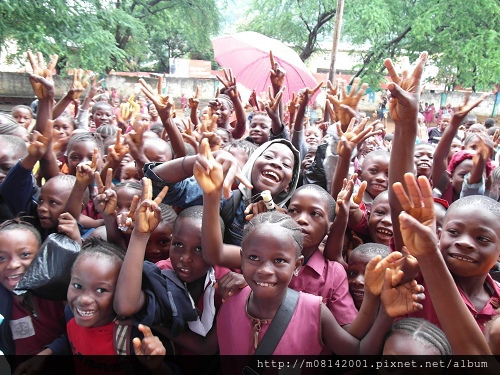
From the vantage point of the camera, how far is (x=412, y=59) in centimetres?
1395

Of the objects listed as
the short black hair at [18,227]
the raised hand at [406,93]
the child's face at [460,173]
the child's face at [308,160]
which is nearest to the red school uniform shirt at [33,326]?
the short black hair at [18,227]

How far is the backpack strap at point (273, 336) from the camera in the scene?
5.19ft

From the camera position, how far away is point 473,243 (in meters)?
1.62

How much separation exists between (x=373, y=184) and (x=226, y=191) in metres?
1.43

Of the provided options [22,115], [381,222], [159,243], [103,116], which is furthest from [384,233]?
[22,115]

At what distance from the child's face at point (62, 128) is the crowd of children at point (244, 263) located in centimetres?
119

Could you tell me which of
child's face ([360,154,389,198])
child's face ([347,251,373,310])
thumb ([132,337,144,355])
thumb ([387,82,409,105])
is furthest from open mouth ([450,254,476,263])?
thumb ([132,337,144,355])

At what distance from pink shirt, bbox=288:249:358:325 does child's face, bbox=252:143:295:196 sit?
0.48 m

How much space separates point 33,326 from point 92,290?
0.55 m

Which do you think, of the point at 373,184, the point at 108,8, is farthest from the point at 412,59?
the point at 373,184

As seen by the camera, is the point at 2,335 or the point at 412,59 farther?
the point at 412,59

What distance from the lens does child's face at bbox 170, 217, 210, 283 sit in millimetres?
1901

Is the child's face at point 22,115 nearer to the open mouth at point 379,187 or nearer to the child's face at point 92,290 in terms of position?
the child's face at point 92,290

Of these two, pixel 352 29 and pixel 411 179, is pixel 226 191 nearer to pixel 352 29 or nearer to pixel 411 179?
pixel 411 179
